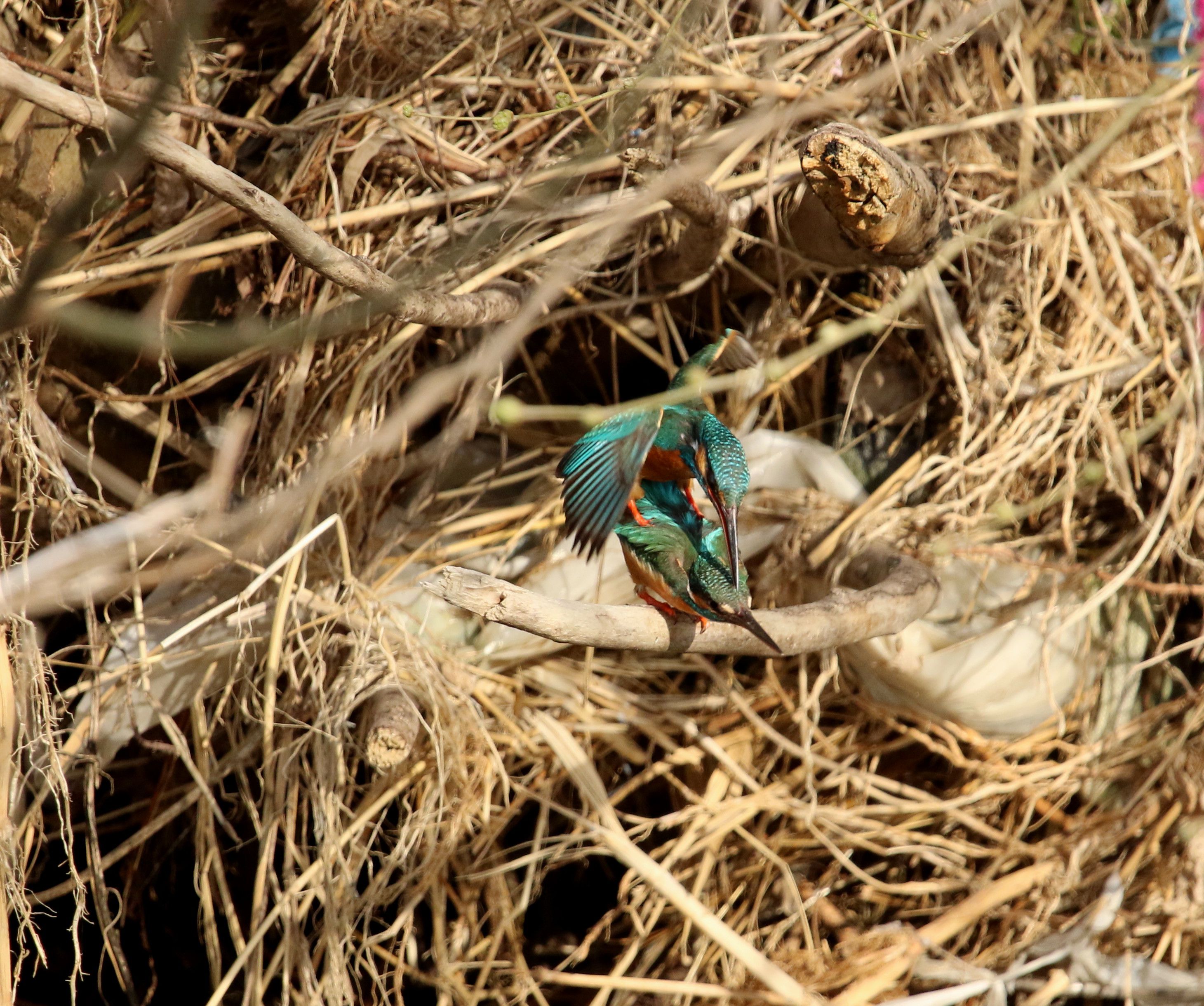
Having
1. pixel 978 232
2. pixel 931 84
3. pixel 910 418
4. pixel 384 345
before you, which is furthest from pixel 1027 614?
pixel 384 345

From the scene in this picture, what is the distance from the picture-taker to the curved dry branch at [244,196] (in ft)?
3.27

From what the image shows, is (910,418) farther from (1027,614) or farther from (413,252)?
(413,252)

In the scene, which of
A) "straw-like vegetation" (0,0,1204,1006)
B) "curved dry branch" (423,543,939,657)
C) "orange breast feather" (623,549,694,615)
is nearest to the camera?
"curved dry branch" (423,543,939,657)

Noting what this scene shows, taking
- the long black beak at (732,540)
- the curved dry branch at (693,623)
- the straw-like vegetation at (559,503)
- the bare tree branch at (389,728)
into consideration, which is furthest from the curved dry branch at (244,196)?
the bare tree branch at (389,728)

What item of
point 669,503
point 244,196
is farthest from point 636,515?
point 244,196

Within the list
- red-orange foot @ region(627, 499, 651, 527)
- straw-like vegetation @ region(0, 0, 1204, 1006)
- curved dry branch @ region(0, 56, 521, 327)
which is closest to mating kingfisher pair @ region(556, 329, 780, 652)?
red-orange foot @ region(627, 499, 651, 527)

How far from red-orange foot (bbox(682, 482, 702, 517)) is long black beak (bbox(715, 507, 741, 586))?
3.3 inches

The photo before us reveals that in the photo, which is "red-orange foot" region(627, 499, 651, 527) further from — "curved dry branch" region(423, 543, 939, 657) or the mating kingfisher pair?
"curved dry branch" region(423, 543, 939, 657)

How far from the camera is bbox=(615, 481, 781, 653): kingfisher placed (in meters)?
1.18

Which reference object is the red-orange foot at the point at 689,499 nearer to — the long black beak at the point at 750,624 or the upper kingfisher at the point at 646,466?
the upper kingfisher at the point at 646,466

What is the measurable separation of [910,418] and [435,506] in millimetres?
838

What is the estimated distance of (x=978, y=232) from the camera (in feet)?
4.92

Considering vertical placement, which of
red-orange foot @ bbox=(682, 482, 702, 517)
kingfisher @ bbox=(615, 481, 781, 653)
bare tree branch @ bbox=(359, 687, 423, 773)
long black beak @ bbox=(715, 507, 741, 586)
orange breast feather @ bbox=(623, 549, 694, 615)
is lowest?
bare tree branch @ bbox=(359, 687, 423, 773)

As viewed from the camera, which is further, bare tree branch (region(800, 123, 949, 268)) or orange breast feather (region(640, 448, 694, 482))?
orange breast feather (region(640, 448, 694, 482))
